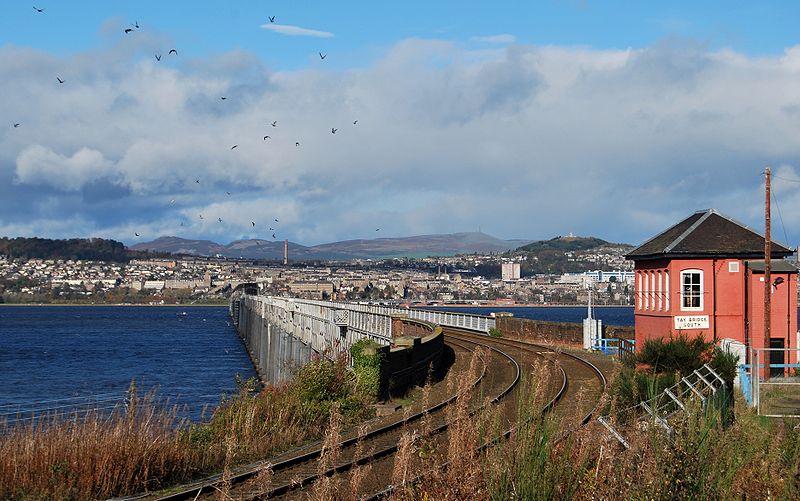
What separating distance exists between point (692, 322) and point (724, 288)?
1.47 meters

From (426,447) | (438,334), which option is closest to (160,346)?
(438,334)

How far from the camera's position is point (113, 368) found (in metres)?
61.0

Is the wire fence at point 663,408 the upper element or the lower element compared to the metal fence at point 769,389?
upper

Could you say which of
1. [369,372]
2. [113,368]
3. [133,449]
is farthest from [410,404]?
[113,368]

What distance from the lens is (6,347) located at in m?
83.8

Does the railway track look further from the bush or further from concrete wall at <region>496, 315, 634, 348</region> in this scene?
concrete wall at <region>496, 315, 634, 348</region>

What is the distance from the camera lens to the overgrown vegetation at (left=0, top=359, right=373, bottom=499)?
41.4ft

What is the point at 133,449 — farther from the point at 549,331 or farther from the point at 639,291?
the point at 549,331

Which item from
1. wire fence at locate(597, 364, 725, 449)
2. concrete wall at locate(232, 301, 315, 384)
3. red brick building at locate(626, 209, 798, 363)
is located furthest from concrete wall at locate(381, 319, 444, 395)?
concrete wall at locate(232, 301, 315, 384)

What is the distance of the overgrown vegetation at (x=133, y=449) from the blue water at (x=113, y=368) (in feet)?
14.9

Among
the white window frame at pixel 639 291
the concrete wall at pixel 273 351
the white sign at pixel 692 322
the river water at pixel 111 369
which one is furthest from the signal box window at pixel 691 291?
the concrete wall at pixel 273 351

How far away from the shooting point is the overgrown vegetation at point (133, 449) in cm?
1263

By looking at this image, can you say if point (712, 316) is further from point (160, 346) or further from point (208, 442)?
point (160, 346)

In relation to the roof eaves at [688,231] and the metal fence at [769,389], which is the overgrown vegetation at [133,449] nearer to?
the metal fence at [769,389]
